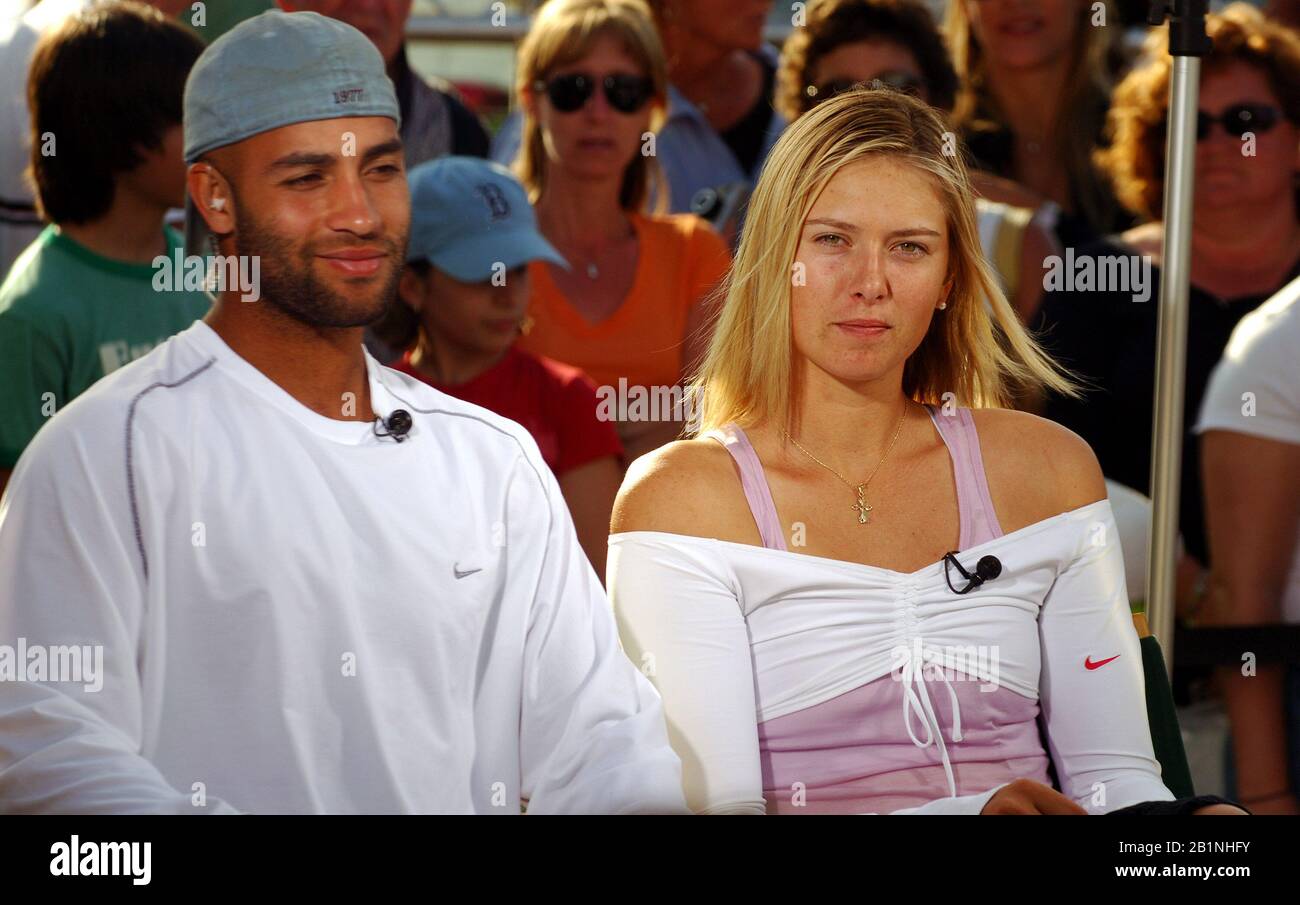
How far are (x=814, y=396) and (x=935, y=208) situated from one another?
0.29 meters

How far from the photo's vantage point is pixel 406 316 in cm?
263

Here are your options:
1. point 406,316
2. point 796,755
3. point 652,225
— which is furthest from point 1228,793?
point 406,316

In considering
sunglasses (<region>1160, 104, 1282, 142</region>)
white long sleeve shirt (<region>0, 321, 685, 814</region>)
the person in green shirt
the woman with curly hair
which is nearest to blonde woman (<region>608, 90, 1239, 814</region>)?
white long sleeve shirt (<region>0, 321, 685, 814</region>)

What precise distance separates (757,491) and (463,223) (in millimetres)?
737

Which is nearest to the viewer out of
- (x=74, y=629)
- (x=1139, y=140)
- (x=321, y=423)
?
(x=74, y=629)

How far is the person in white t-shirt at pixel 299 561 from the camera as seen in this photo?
1.93 meters

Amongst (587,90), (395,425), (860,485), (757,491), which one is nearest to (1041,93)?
(587,90)

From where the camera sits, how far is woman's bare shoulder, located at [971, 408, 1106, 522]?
7.47ft

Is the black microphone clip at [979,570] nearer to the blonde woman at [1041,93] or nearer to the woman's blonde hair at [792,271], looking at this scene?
the woman's blonde hair at [792,271]

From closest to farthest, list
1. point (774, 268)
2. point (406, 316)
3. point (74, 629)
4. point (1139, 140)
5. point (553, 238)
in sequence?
1. point (74, 629)
2. point (774, 268)
3. point (406, 316)
4. point (553, 238)
5. point (1139, 140)

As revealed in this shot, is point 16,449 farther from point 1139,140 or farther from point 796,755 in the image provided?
point 1139,140

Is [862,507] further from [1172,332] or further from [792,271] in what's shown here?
[1172,332]

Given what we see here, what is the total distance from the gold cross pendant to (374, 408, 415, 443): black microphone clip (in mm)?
587

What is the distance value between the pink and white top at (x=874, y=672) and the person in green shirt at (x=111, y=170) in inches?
31.3
